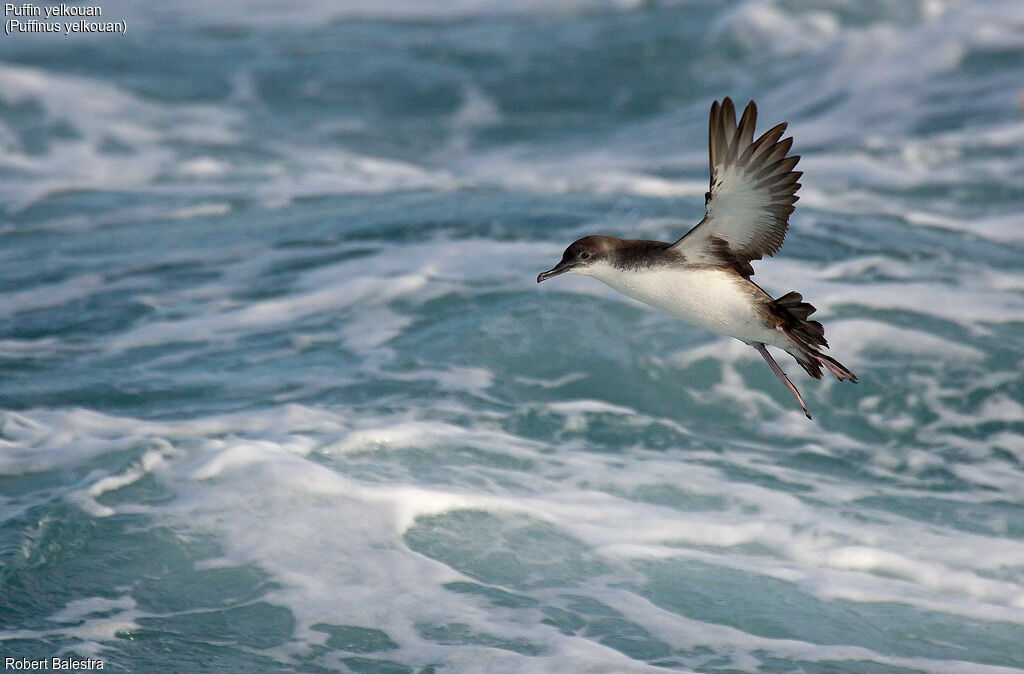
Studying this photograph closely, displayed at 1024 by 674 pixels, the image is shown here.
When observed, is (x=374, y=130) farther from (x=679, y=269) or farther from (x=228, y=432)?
(x=679, y=269)

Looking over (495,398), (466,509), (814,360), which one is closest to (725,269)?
(814,360)

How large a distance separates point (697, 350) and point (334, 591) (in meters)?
4.01

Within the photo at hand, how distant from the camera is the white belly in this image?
462 cm

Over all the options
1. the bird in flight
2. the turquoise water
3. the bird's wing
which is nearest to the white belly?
the bird in flight

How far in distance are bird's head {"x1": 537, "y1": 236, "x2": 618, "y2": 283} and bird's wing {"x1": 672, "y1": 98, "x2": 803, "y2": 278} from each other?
0.27 meters

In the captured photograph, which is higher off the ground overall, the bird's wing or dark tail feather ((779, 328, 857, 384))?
the bird's wing

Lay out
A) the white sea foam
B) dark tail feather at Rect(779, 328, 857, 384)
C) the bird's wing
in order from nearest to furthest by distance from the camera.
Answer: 1. the bird's wing
2. dark tail feather at Rect(779, 328, 857, 384)
3. the white sea foam

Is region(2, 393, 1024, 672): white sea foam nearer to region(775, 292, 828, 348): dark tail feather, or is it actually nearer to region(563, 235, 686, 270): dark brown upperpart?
region(775, 292, 828, 348): dark tail feather

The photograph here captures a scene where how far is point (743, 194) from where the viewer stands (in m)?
4.49

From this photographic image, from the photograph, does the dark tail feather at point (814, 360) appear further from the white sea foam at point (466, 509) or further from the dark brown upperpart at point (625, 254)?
the white sea foam at point (466, 509)

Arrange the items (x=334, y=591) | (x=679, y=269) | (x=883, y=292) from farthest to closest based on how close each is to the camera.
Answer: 1. (x=883, y=292)
2. (x=334, y=591)
3. (x=679, y=269)

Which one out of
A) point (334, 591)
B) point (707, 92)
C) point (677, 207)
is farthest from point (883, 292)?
point (707, 92)

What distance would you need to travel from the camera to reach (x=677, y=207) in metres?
12.0

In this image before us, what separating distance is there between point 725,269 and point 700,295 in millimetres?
187
